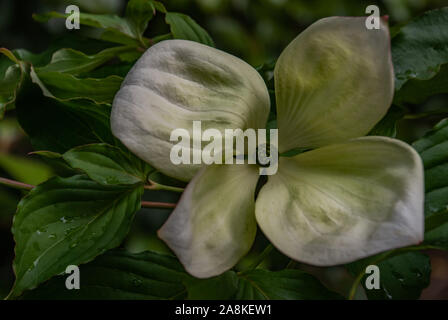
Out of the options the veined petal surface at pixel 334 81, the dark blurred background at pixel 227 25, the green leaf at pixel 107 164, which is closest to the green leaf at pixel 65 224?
the green leaf at pixel 107 164

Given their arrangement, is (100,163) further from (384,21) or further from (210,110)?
(384,21)

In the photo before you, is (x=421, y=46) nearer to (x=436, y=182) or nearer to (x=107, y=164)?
(x=436, y=182)

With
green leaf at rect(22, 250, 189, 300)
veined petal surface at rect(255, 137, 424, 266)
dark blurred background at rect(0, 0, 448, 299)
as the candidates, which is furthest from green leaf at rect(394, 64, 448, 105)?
dark blurred background at rect(0, 0, 448, 299)

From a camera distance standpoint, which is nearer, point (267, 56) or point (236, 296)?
point (236, 296)

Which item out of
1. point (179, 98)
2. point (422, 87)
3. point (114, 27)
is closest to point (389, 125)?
point (422, 87)

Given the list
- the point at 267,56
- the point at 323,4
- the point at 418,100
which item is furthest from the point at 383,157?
the point at 323,4
